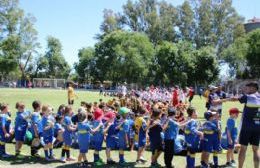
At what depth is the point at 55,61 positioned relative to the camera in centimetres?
11231

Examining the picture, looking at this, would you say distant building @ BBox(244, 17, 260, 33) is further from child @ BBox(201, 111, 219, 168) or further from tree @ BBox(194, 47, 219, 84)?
child @ BBox(201, 111, 219, 168)

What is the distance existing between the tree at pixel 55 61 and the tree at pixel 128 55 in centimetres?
3206

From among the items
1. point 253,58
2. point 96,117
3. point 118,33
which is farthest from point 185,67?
point 96,117

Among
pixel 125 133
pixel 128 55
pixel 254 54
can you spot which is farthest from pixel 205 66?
pixel 125 133

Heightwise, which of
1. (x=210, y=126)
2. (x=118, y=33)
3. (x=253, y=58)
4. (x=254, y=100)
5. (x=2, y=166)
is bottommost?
(x=2, y=166)

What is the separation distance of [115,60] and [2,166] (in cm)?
6928

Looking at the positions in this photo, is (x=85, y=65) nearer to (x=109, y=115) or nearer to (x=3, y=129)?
(x=109, y=115)

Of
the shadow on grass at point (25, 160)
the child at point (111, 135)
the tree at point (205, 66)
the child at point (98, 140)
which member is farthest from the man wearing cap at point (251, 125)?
the tree at point (205, 66)

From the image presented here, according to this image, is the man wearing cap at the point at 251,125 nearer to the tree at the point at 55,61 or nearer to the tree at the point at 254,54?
the tree at the point at 254,54

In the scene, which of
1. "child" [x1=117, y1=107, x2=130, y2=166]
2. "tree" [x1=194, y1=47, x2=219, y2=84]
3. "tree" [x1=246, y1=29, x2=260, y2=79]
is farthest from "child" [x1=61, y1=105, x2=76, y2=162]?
"tree" [x1=246, y1=29, x2=260, y2=79]

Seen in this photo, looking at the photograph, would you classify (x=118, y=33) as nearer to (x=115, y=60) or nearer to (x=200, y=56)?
(x=115, y=60)

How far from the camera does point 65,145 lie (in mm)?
11805

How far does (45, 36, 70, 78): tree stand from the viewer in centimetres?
11244

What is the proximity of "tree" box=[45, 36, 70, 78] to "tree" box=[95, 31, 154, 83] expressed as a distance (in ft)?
105
